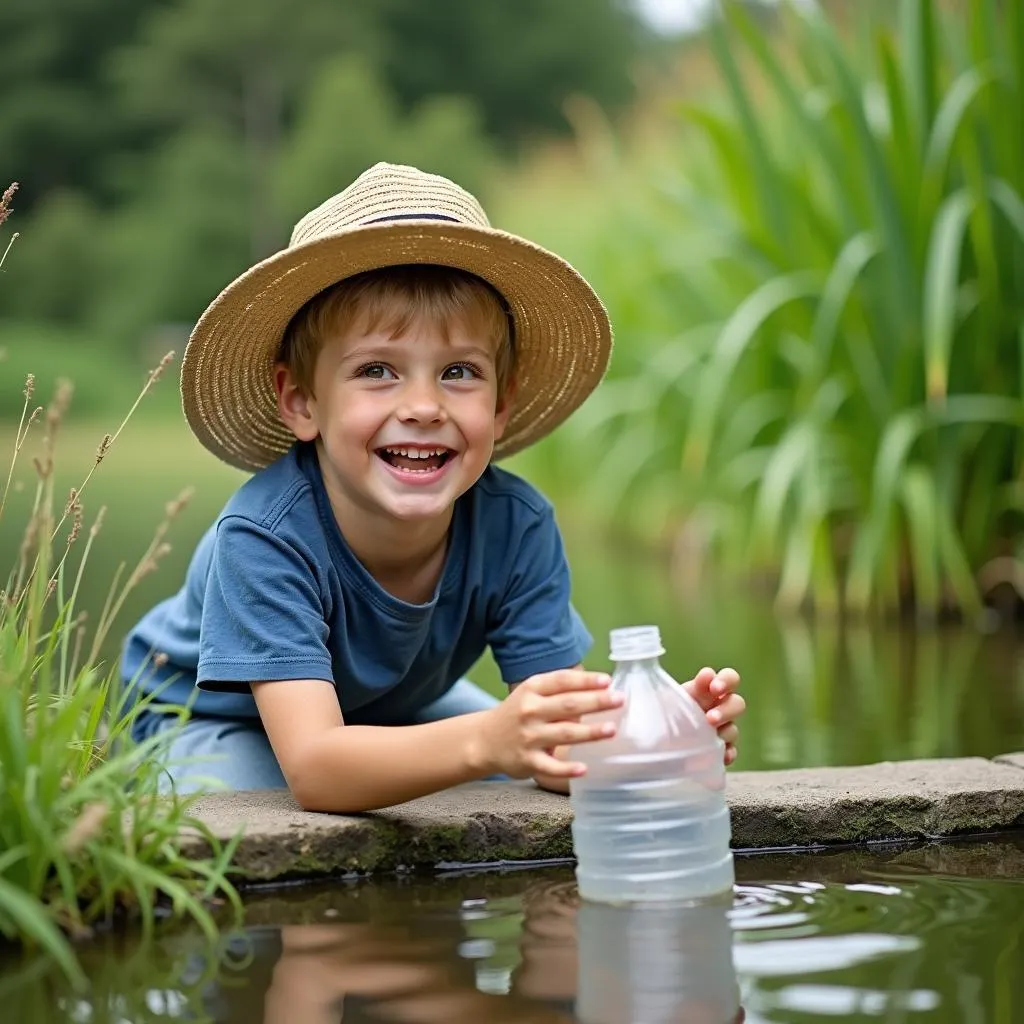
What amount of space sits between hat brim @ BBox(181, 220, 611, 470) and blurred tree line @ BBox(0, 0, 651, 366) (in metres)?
33.6

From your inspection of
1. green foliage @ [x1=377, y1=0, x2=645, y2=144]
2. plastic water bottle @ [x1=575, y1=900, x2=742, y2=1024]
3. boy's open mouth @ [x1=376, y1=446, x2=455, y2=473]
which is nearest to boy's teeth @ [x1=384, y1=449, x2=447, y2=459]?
boy's open mouth @ [x1=376, y1=446, x2=455, y2=473]

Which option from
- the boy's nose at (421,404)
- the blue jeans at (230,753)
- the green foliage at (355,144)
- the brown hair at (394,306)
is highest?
the green foliage at (355,144)

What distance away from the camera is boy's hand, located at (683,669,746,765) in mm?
2225

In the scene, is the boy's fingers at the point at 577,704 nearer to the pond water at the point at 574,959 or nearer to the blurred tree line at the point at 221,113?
the pond water at the point at 574,959

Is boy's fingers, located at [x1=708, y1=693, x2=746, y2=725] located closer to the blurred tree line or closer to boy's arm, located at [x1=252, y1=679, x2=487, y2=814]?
boy's arm, located at [x1=252, y1=679, x2=487, y2=814]

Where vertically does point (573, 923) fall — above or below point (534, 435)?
below

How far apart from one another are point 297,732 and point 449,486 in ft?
1.43

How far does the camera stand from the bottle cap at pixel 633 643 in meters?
2.04

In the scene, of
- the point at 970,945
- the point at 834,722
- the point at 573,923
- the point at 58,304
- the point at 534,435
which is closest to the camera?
the point at 970,945

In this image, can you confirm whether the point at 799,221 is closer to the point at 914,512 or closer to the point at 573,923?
the point at 914,512

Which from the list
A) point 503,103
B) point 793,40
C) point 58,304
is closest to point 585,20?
point 503,103

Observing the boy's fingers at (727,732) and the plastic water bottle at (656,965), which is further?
the boy's fingers at (727,732)

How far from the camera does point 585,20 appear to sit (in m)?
44.4

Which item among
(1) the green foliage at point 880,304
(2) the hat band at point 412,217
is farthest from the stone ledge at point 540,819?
(1) the green foliage at point 880,304
